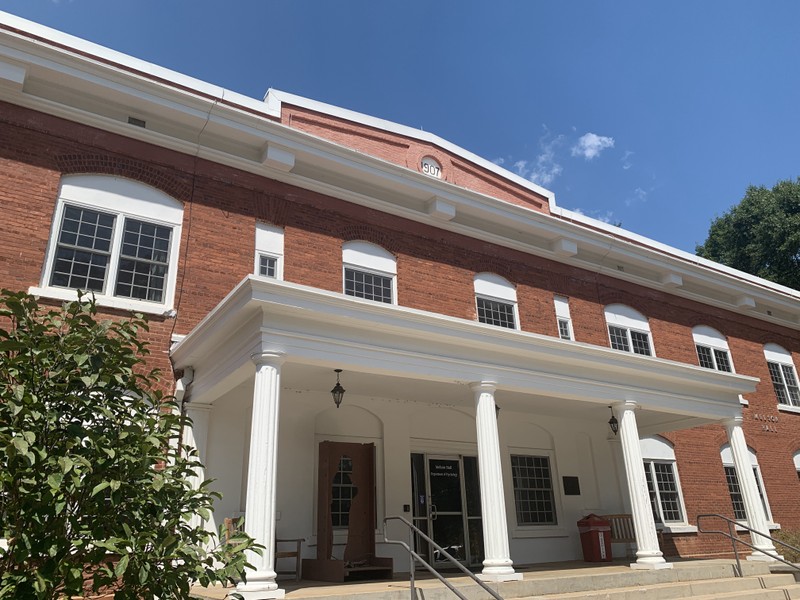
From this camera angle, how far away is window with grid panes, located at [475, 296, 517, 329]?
593 inches

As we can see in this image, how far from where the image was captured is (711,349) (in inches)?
773

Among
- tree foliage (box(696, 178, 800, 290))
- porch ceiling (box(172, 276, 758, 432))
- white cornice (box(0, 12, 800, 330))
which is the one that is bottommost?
porch ceiling (box(172, 276, 758, 432))

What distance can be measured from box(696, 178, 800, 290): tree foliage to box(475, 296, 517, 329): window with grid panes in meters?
26.7

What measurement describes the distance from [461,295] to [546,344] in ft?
13.6

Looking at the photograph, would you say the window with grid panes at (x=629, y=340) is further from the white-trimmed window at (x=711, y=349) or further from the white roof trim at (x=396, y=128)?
the white roof trim at (x=396, y=128)

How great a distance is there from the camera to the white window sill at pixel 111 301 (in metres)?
9.79

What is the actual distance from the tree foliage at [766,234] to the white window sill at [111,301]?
3478 centimetres

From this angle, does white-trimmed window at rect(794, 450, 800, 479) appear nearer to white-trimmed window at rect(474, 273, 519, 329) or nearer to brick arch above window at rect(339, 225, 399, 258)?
white-trimmed window at rect(474, 273, 519, 329)

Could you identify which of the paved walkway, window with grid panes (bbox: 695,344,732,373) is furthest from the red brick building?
window with grid panes (bbox: 695,344,732,373)

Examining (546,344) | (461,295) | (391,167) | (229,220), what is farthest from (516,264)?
(229,220)

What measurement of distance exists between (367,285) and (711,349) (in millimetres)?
12028

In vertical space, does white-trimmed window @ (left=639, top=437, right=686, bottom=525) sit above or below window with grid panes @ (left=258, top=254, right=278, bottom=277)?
below

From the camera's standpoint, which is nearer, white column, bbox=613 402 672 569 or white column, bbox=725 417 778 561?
white column, bbox=613 402 672 569

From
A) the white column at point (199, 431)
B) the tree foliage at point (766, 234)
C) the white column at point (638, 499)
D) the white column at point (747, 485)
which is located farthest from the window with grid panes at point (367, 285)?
the tree foliage at point (766, 234)
